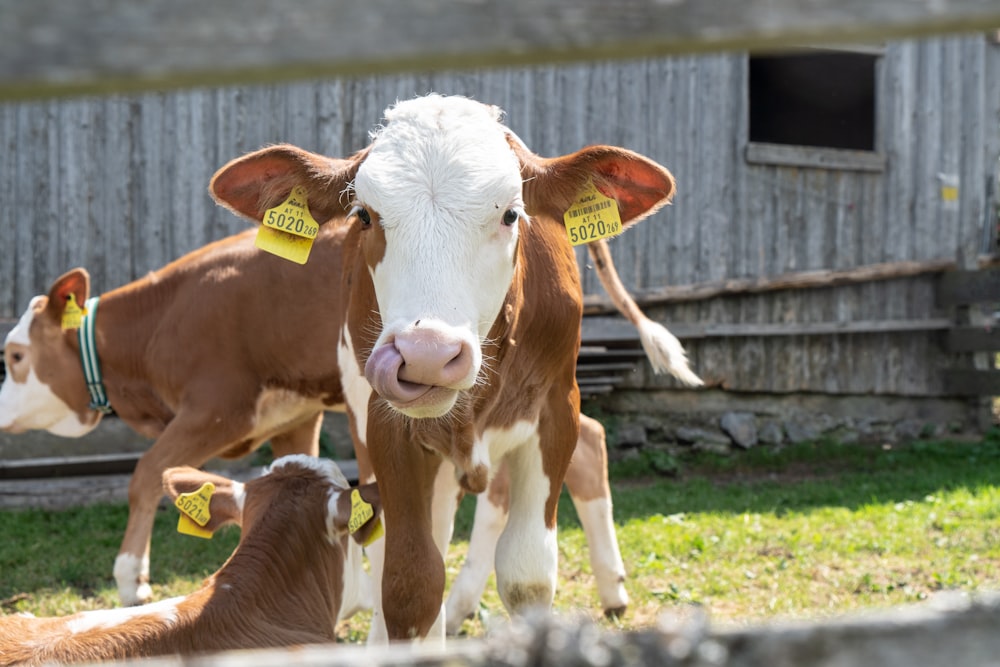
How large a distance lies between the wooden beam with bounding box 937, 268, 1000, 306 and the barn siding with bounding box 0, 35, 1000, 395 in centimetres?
16

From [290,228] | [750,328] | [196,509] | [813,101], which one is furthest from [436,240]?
[813,101]

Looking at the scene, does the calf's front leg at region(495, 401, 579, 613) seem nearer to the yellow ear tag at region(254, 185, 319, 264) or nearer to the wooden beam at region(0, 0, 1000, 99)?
the yellow ear tag at region(254, 185, 319, 264)

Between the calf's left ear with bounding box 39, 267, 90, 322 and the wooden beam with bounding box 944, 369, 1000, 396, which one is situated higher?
the calf's left ear with bounding box 39, 267, 90, 322

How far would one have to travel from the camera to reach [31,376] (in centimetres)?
696

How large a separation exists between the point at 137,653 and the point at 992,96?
11.6m

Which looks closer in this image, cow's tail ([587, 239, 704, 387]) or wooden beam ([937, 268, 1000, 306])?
cow's tail ([587, 239, 704, 387])

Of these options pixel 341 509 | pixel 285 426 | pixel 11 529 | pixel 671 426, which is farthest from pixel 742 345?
pixel 341 509

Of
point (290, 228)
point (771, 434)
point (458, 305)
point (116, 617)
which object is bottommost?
point (771, 434)

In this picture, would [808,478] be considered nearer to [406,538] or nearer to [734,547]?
[734,547]

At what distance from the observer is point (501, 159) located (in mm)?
3621

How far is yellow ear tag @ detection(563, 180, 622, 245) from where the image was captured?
390 centimetres

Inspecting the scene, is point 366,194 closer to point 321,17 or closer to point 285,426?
point 321,17

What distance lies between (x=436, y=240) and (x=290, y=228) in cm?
95

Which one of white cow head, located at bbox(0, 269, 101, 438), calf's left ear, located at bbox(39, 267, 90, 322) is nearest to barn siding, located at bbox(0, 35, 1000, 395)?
calf's left ear, located at bbox(39, 267, 90, 322)
